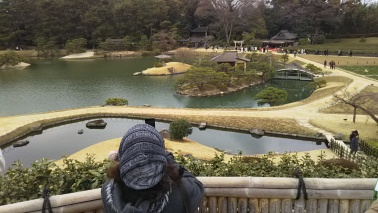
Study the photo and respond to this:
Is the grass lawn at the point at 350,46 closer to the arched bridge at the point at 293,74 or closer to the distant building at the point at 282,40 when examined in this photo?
the distant building at the point at 282,40

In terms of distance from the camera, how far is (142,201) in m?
1.62

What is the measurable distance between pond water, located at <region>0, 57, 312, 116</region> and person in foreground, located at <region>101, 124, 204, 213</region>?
2087 cm

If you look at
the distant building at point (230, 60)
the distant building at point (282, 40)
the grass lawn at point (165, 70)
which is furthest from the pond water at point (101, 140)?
the distant building at point (282, 40)

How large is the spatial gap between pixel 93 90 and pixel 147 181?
26.9m

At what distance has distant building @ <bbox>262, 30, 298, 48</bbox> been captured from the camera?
4622cm

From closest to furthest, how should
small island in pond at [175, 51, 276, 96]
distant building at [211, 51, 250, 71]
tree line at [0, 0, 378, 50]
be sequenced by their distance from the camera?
small island in pond at [175, 51, 276, 96]
distant building at [211, 51, 250, 71]
tree line at [0, 0, 378, 50]

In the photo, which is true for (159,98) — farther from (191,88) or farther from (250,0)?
(250,0)

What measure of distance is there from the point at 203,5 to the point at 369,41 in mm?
25015

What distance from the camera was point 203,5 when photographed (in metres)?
53.1

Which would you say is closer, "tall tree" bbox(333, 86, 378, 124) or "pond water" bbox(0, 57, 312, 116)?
"tall tree" bbox(333, 86, 378, 124)

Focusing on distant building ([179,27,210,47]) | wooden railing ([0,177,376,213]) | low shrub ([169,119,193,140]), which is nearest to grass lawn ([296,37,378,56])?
distant building ([179,27,210,47])

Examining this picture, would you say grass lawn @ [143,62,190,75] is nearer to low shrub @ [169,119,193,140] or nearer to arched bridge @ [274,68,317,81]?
arched bridge @ [274,68,317,81]

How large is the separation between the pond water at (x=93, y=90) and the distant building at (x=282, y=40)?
16.4m

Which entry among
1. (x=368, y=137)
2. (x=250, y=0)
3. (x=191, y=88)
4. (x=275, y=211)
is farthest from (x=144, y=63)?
(x=275, y=211)
